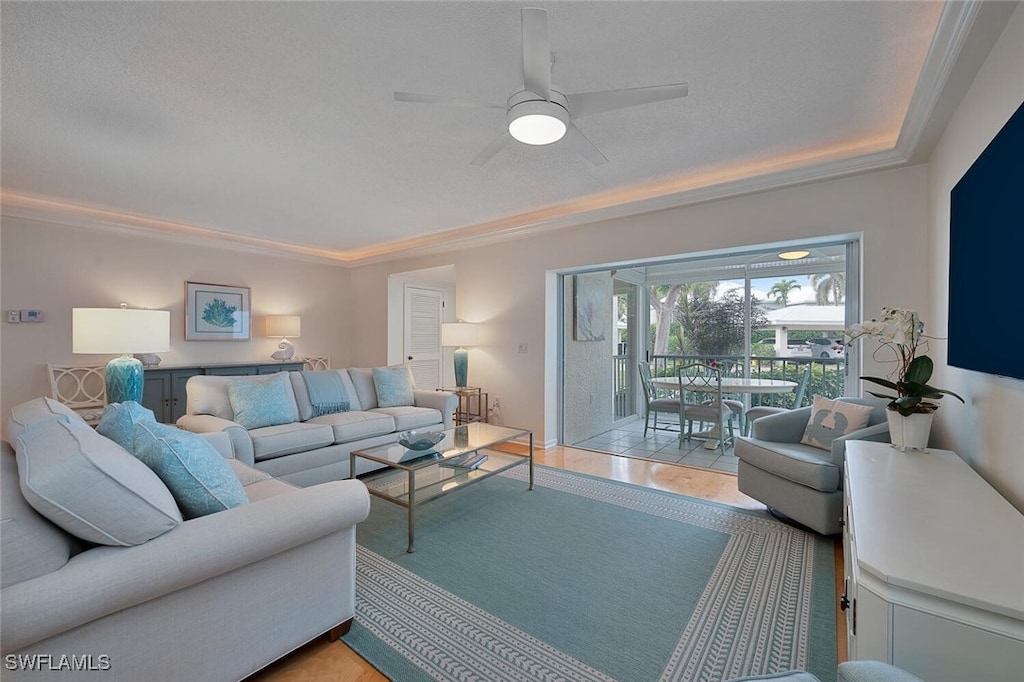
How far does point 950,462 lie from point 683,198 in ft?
8.62

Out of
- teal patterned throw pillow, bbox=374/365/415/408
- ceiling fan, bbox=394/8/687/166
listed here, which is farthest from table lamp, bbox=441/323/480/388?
ceiling fan, bbox=394/8/687/166

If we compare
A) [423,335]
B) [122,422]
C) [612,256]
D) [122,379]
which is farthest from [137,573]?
[423,335]

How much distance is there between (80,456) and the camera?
123 cm

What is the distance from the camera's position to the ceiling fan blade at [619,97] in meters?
1.83

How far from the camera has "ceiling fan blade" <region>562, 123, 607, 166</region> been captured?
7.20 ft

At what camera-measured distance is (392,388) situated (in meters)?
4.41

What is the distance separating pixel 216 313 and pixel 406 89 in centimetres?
442

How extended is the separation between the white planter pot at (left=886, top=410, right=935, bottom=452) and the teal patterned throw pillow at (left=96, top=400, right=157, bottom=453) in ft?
10.8

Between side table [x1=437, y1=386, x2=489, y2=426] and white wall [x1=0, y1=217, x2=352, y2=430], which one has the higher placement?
white wall [x1=0, y1=217, x2=352, y2=430]

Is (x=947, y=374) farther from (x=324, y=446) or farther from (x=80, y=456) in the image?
(x=324, y=446)

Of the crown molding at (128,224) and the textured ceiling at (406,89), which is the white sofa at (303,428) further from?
the crown molding at (128,224)

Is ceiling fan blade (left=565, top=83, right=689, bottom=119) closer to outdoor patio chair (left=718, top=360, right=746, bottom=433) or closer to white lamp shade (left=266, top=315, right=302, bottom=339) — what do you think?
outdoor patio chair (left=718, top=360, right=746, bottom=433)

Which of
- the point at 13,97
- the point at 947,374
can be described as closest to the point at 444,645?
the point at 947,374

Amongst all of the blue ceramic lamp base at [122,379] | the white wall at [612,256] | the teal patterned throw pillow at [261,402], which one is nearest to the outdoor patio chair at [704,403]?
the white wall at [612,256]
